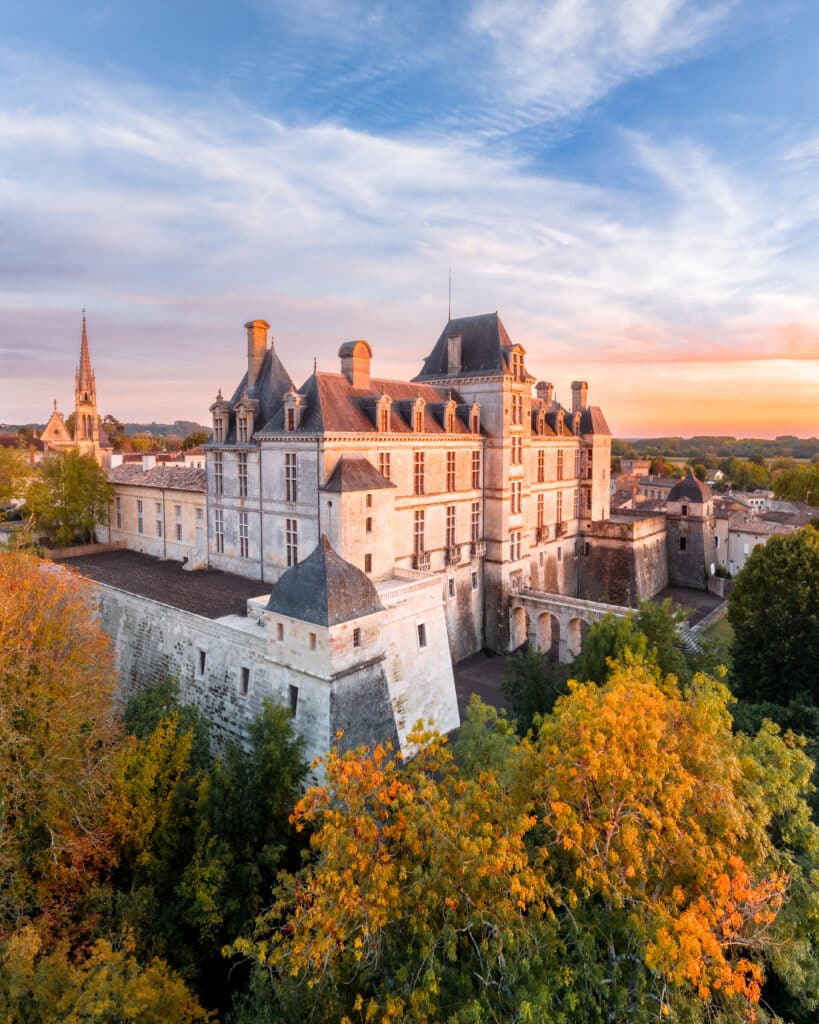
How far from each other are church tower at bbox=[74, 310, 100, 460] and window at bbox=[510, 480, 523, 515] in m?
52.5

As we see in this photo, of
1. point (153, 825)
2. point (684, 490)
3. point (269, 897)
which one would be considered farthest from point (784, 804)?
point (684, 490)

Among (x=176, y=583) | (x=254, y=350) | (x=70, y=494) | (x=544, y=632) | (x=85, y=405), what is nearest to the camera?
(x=176, y=583)

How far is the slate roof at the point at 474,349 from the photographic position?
35438mm

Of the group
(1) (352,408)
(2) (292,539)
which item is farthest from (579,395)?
(2) (292,539)

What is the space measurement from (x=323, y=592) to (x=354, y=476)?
8.60 meters

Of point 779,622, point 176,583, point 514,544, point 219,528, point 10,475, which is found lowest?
point 779,622

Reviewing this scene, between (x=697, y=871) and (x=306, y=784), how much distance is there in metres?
13.1

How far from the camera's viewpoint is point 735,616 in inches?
1192

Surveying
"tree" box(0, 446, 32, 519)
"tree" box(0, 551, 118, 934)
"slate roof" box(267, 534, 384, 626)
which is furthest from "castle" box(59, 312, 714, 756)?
"tree" box(0, 446, 32, 519)

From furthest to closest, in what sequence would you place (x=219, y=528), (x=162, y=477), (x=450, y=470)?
(x=162, y=477) → (x=450, y=470) → (x=219, y=528)

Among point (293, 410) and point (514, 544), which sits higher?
point (293, 410)

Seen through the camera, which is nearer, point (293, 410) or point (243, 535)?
point (293, 410)

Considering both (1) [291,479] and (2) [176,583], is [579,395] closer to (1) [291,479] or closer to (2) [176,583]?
(1) [291,479]

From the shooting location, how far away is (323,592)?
1975 centimetres
